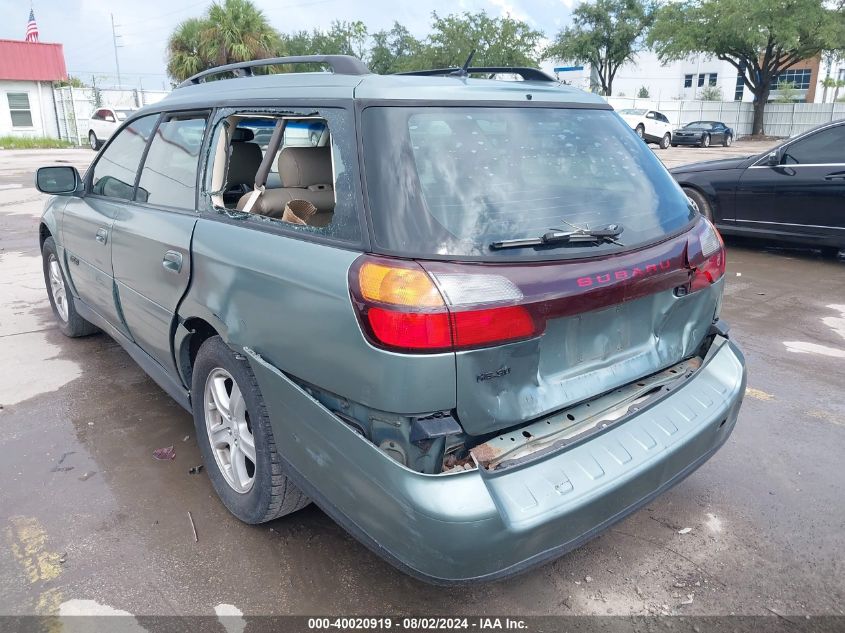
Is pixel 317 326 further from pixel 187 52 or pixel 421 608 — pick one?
pixel 187 52

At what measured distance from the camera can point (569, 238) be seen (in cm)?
218

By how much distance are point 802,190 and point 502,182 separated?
6.27m

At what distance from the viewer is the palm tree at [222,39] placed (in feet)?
100

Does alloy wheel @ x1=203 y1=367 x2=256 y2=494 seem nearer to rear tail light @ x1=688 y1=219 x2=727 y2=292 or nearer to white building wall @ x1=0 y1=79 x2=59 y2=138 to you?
rear tail light @ x1=688 y1=219 x2=727 y2=292

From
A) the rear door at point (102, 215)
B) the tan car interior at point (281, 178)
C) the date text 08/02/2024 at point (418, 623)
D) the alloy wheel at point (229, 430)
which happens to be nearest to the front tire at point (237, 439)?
the alloy wheel at point (229, 430)

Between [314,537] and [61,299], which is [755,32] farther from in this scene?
[314,537]

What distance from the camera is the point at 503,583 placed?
2482 millimetres

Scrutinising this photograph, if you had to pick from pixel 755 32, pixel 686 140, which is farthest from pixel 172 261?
pixel 755 32

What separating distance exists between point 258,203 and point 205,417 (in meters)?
0.97

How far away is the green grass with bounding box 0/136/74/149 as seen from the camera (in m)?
28.2

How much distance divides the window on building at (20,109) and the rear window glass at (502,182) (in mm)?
35269

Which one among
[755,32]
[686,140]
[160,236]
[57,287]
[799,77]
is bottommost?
[686,140]

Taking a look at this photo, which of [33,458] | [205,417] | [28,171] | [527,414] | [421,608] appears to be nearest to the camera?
[527,414]

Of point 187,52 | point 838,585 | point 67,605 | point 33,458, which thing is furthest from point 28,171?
point 838,585
